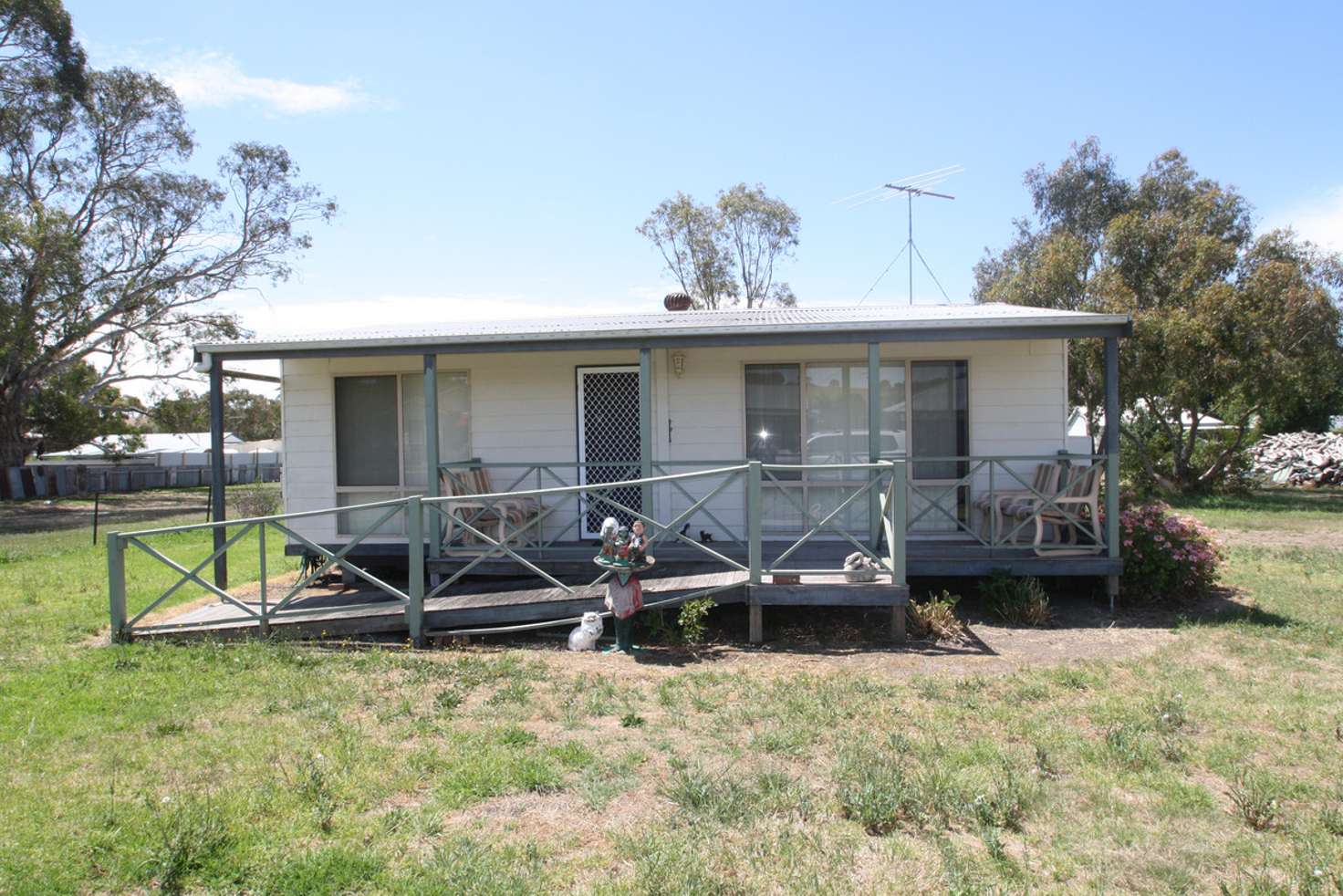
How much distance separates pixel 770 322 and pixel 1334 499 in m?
17.6

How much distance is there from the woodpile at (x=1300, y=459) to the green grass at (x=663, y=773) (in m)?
21.4

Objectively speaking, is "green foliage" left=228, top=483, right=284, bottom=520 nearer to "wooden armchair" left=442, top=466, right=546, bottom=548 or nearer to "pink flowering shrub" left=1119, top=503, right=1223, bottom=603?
"wooden armchair" left=442, top=466, right=546, bottom=548

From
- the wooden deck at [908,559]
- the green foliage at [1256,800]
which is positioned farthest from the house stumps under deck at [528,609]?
the green foliage at [1256,800]

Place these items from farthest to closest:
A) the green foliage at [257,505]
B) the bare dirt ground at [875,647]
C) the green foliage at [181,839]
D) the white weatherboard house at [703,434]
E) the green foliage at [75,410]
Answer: the green foliage at [75,410] → the green foliage at [257,505] → the white weatherboard house at [703,434] → the bare dirt ground at [875,647] → the green foliage at [181,839]

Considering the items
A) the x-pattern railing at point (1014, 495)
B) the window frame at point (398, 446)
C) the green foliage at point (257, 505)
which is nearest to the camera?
the x-pattern railing at point (1014, 495)

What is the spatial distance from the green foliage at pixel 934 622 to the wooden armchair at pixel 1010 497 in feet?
4.40

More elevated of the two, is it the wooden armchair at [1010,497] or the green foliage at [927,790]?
the wooden armchair at [1010,497]

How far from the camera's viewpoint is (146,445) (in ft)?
151

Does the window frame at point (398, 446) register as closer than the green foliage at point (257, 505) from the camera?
Yes

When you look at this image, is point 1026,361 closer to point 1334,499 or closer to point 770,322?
point 770,322

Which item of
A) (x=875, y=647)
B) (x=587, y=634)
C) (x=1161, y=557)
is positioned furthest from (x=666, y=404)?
(x=1161, y=557)

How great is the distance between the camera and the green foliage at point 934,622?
7426 mm

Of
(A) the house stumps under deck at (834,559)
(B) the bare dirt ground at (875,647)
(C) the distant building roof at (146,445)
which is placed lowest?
(B) the bare dirt ground at (875,647)

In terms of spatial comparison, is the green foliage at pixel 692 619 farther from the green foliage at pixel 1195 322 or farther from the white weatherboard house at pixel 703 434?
the green foliage at pixel 1195 322
